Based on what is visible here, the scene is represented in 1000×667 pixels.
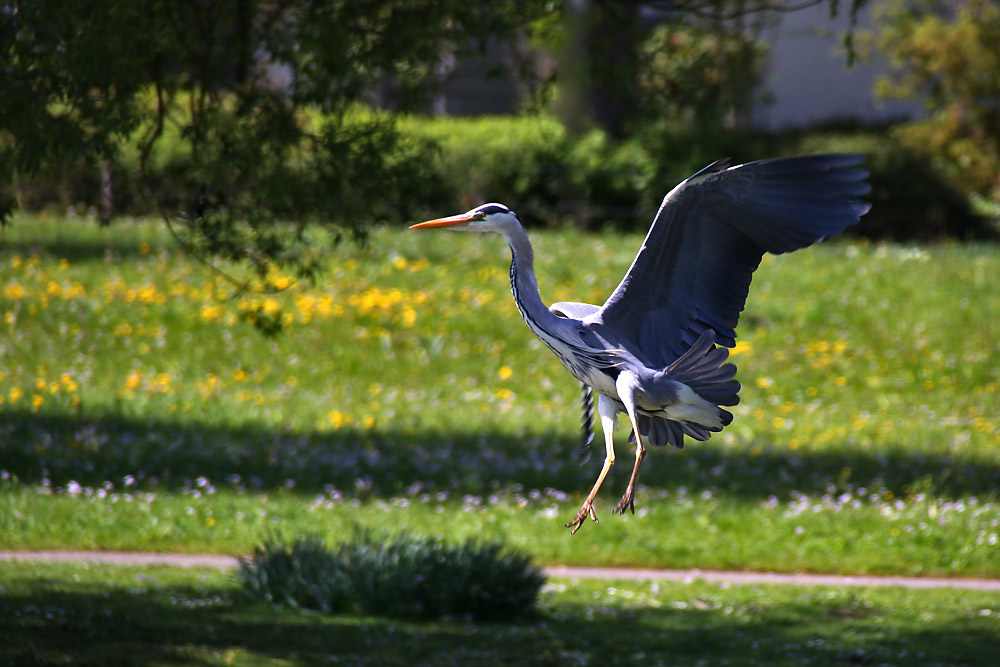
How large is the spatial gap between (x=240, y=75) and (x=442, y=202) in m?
11.1

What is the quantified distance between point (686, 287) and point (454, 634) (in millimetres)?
4371

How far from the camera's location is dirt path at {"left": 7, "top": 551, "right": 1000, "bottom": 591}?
799 centimetres

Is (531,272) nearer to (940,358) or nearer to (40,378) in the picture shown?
(40,378)

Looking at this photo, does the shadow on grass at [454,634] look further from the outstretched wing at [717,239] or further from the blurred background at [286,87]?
the outstretched wing at [717,239]

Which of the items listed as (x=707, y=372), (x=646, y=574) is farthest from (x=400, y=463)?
(x=707, y=372)

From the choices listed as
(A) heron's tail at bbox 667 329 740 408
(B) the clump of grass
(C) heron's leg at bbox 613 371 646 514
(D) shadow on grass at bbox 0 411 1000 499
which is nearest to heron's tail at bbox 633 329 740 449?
(A) heron's tail at bbox 667 329 740 408

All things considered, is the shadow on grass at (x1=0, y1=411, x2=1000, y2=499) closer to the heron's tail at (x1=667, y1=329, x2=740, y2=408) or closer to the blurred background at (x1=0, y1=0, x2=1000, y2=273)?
the blurred background at (x1=0, y1=0, x2=1000, y2=273)

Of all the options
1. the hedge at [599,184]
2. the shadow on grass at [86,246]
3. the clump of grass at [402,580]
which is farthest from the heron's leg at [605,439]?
the hedge at [599,184]

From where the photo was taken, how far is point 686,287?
3.09 metres

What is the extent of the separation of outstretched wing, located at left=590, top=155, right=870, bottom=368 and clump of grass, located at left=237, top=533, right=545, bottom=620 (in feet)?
14.0

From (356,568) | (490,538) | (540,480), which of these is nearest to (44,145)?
(356,568)

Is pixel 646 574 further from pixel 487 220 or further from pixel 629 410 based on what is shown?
pixel 487 220

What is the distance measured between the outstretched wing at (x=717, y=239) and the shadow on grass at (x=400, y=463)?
649 cm

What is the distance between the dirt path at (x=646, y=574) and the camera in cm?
799
